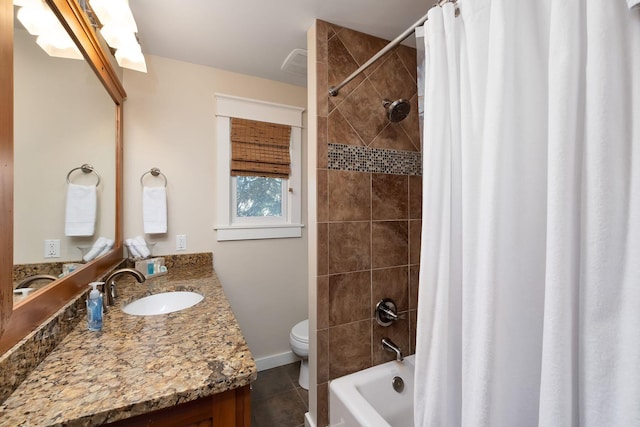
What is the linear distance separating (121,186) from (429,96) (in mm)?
1927

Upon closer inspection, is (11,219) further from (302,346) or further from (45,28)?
(302,346)

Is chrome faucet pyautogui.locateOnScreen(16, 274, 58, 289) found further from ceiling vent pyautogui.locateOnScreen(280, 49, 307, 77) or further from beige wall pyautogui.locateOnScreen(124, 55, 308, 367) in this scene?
ceiling vent pyautogui.locateOnScreen(280, 49, 307, 77)

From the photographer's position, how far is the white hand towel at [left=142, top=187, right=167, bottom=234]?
5.68ft

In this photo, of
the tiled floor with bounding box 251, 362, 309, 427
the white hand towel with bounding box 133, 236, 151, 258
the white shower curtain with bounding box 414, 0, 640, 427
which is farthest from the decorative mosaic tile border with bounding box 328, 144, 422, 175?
the tiled floor with bounding box 251, 362, 309, 427

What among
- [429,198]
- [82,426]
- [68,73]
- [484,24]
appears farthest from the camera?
[68,73]

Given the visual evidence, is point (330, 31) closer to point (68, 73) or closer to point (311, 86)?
point (311, 86)

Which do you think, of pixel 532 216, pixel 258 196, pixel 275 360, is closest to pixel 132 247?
pixel 258 196

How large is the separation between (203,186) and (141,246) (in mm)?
601

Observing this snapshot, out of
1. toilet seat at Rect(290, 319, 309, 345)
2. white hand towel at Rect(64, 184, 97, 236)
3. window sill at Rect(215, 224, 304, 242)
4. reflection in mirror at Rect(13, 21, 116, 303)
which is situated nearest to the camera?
reflection in mirror at Rect(13, 21, 116, 303)

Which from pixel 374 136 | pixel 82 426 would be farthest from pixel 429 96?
pixel 82 426

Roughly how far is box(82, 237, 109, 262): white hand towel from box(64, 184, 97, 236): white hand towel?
0.28ft

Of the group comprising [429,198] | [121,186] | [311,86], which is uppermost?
[311,86]

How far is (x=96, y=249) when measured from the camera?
4.20ft

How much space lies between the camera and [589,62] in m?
0.46
